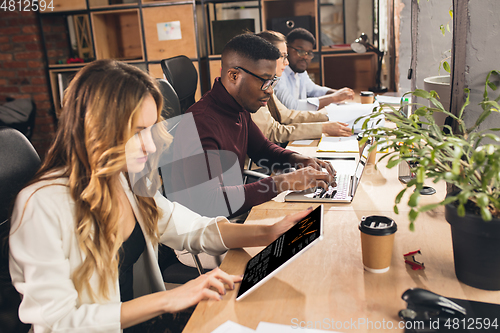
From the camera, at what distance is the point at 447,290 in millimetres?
745

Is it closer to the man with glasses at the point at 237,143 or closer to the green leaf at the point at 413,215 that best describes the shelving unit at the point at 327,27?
the man with glasses at the point at 237,143

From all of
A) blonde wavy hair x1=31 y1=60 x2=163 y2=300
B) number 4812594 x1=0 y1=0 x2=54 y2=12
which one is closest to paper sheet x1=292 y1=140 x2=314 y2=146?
blonde wavy hair x1=31 y1=60 x2=163 y2=300

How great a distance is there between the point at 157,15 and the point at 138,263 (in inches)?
124

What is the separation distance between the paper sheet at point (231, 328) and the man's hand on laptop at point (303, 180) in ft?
2.23

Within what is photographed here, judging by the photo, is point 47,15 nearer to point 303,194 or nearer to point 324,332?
point 303,194

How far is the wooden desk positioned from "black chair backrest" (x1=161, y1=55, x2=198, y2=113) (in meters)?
1.69

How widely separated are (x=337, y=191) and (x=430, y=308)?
66 cm

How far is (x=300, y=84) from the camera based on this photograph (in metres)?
3.24

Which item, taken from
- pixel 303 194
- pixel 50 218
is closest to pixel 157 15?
pixel 303 194

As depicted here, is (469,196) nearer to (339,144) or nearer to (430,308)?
(430,308)

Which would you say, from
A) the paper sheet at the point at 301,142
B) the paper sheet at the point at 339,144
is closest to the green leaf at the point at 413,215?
the paper sheet at the point at 339,144

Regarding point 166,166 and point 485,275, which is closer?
point 485,275

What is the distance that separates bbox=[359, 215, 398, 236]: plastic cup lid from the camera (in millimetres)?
790

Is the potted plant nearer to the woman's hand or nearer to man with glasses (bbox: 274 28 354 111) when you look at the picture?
the woman's hand
